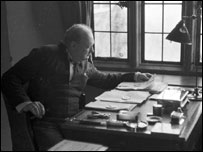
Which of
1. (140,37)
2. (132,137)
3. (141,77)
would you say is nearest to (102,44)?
(140,37)

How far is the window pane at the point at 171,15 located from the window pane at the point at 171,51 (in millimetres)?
121

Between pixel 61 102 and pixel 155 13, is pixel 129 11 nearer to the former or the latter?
pixel 155 13

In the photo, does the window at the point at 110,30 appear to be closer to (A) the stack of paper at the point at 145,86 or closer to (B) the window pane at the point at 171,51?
(B) the window pane at the point at 171,51

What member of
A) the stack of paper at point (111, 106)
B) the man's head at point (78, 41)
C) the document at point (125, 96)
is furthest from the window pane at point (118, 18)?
the stack of paper at point (111, 106)

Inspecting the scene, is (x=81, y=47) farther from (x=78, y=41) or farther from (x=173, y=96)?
(x=173, y=96)

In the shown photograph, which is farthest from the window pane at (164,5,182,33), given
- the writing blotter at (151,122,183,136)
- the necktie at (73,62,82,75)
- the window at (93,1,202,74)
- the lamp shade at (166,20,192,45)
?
the writing blotter at (151,122,183,136)

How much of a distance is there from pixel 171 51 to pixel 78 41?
1.69 m

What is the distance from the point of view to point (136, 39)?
15.1ft

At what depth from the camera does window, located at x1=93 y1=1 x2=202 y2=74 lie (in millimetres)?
4484

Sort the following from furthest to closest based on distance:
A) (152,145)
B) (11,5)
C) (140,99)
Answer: (11,5), (140,99), (152,145)

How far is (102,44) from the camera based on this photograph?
4859 millimetres

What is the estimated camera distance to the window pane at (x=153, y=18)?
A: 14.9 feet

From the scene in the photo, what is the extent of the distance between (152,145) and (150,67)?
7.20ft

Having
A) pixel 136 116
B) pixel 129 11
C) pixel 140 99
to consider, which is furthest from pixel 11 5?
pixel 136 116
